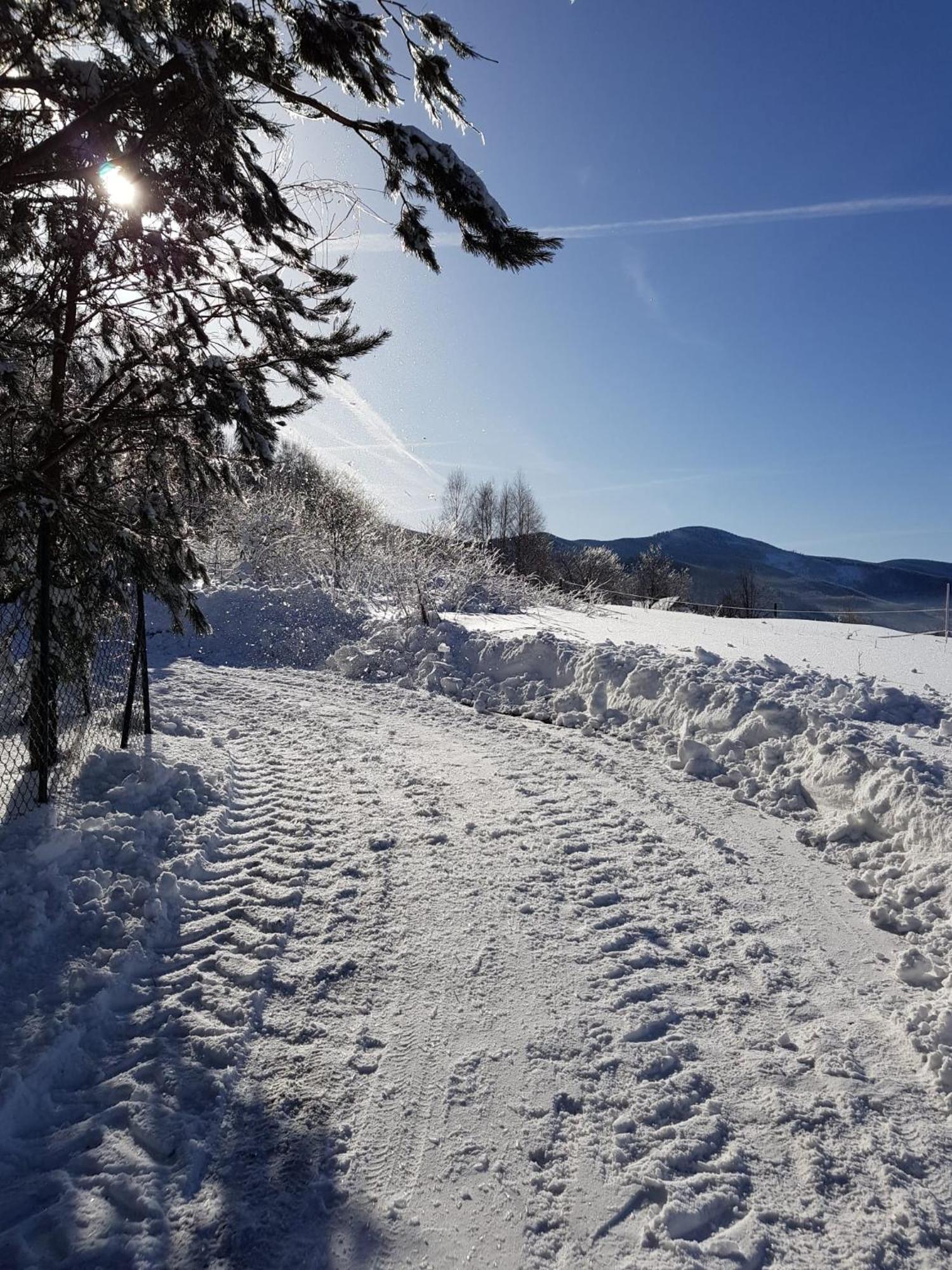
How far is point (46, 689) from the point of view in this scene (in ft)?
15.8

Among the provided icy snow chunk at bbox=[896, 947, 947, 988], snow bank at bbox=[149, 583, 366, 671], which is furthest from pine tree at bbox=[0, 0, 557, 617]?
snow bank at bbox=[149, 583, 366, 671]

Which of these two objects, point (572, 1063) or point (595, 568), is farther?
point (595, 568)

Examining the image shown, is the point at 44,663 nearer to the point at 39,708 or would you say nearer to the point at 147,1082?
the point at 39,708

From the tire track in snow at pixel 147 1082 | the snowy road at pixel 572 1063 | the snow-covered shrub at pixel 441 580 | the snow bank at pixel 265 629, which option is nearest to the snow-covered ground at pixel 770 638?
the snow-covered shrub at pixel 441 580

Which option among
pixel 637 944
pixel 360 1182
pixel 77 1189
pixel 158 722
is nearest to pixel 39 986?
pixel 77 1189

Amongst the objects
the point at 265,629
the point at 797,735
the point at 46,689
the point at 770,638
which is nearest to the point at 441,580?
A: the point at 265,629

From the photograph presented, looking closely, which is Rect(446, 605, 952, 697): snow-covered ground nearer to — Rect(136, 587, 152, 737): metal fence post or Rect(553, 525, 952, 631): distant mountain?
Rect(136, 587, 152, 737): metal fence post

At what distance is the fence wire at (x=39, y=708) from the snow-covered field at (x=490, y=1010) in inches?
14.5

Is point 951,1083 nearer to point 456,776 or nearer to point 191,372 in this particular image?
point 456,776

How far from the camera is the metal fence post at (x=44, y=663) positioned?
457cm

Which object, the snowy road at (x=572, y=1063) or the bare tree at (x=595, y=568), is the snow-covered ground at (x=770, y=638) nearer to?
the snowy road at (x=572, y=1063)

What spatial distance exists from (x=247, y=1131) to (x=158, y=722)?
5359 millimetres

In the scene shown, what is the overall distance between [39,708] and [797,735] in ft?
21.4

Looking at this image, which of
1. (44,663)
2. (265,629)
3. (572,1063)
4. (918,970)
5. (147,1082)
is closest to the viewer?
(147,1082)
